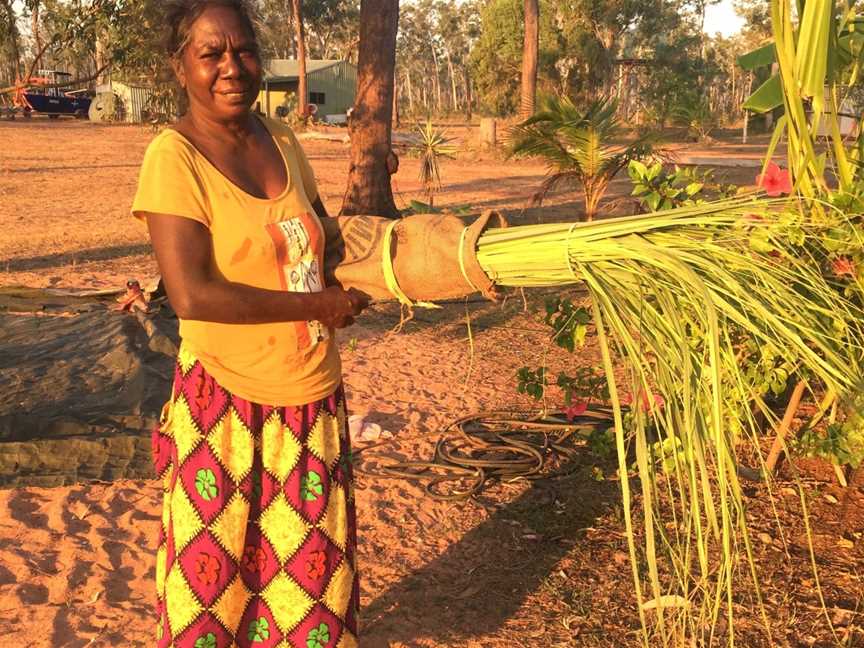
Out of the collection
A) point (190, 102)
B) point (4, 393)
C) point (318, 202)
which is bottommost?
point (4, 393)

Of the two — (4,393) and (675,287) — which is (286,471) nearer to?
(675,287)

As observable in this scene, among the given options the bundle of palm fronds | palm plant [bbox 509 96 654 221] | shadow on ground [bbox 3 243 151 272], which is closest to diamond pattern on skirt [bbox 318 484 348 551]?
the bundle of palm fronds

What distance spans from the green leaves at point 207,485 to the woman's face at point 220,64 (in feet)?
2.49

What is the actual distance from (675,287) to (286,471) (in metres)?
0.93

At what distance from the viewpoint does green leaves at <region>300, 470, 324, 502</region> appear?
6.20ft

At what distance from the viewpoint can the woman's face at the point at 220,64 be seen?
5.61 feet

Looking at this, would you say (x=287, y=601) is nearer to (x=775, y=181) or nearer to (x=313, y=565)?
(x=313, y=565)

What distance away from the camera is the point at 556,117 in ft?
22.8

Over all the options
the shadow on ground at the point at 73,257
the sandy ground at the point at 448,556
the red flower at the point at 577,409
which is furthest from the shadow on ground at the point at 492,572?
the shadow on ground at the point at 73,257

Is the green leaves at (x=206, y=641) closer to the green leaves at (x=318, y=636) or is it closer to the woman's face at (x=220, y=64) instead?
the green leaves at (x=318, y=636)

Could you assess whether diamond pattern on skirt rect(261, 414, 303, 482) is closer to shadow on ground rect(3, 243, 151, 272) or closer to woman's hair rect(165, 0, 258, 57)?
woman's hair rect(165, 0, 258, 57)

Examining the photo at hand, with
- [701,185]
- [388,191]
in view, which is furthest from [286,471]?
[388,191]

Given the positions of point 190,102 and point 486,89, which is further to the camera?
point 486,89

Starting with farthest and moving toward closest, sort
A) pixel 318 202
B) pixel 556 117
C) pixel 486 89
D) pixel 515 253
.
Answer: pixel 486 89, pixel 556 117, pixel 318 202, pixel 515 253
